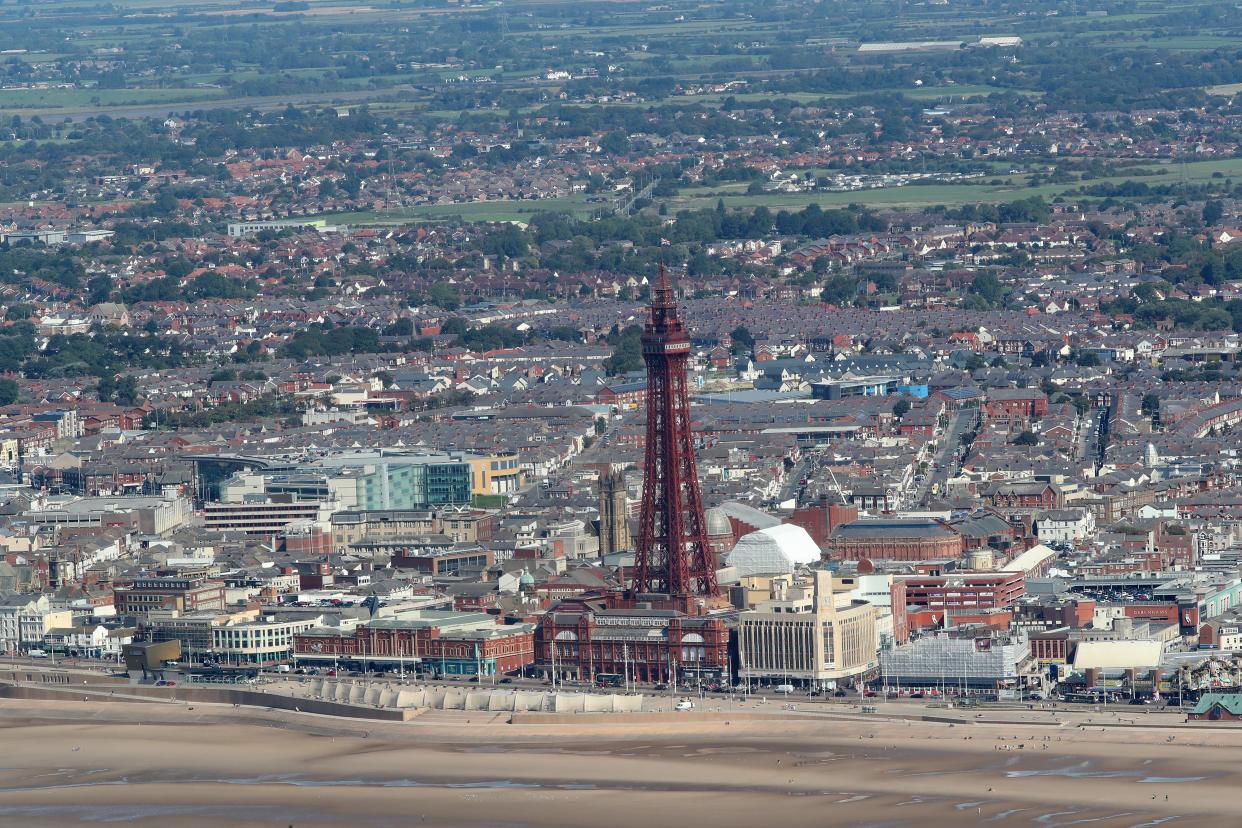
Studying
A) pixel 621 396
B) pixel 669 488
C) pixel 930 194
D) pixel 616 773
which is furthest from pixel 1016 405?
pixel 930 194

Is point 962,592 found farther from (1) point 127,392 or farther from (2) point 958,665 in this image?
(1) point 127,392

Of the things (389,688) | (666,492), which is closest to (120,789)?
(389,688)

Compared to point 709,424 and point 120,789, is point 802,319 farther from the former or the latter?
point 120,789

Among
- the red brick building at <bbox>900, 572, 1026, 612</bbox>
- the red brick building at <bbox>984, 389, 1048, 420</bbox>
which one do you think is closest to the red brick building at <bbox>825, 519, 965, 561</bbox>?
the red brick building at <bbox>900, 572, 1026, 612</bbox>

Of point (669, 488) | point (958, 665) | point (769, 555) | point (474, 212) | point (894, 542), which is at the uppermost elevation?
point (474, 212)

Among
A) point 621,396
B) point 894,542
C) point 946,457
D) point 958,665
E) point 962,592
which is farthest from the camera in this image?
point 621,396

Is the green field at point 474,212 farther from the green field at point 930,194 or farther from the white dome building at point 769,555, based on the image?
the white dome building at point 769,555
